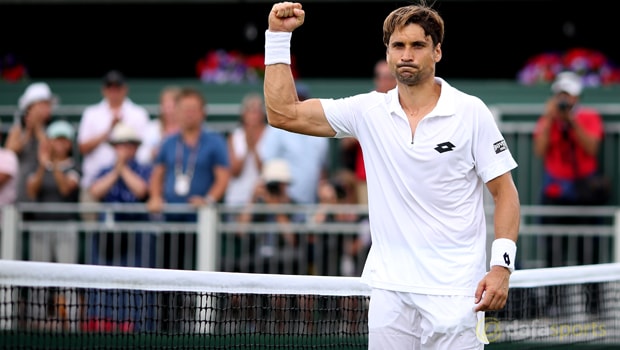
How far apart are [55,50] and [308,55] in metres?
3.76

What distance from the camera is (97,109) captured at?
1270 centimetres

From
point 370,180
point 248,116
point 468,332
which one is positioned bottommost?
point 468,332

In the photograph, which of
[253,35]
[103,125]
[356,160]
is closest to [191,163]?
[103,125]

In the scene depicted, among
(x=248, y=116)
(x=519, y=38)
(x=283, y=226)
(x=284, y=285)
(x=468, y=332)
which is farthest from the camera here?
(x=519, y=38)

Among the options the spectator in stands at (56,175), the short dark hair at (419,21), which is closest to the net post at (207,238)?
the spectator in stands at (56,175)

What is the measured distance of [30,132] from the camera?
12.5 m

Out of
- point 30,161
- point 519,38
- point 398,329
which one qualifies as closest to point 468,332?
point 398,329

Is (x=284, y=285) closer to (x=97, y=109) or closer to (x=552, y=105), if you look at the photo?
(x=552, y=105)

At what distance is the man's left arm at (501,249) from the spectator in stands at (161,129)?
22.8ft

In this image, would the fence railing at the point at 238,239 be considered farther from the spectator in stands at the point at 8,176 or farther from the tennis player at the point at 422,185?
the tennis player at the point at 422,185

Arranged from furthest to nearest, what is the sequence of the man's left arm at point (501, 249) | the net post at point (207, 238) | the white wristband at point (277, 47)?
the net post at point (207, 238) < the white wristband at point (277, 47) < the man's left arm at point (501, 249)

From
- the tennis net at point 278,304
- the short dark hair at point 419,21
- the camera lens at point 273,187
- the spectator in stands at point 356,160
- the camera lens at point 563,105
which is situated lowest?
the tennis net at point 278,304

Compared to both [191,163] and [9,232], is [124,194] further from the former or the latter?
[9,232]

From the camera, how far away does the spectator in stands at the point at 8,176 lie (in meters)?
12.0
